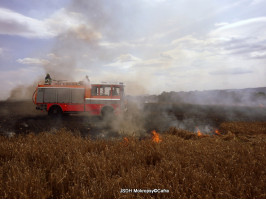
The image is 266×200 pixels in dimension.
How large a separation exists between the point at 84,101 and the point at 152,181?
35.3ft

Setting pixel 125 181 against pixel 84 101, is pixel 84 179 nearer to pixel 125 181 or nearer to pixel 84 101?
pixel 125 181

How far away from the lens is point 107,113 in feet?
42.8

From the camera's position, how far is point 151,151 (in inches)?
198

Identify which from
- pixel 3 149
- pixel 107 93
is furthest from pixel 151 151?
pixel 107 93

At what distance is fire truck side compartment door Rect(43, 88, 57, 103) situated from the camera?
13.3 metres

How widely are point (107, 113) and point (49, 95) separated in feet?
15.3

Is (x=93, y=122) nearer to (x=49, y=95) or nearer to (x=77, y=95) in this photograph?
(x=77, y=95)

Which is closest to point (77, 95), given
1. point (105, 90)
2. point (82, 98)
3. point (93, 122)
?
point (82, 98)

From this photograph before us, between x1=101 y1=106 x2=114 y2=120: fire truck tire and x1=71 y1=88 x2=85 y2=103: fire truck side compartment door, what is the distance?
5.95ft

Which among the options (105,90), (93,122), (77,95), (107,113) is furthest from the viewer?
(105,90)

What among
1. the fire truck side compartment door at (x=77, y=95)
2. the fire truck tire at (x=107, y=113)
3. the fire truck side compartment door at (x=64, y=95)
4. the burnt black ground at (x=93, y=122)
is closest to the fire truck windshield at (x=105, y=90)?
the fire truck side compartment door at (x=77, y=95)

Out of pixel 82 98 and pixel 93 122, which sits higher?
pixel 82 98

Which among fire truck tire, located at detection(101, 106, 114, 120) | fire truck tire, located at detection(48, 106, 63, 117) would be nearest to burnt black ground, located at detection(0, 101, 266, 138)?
fire truck tire, located at detection(48, 106, 63, 117)

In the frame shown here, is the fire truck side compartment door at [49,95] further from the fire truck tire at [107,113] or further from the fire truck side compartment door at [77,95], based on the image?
the fire truck tire at [107,113]
